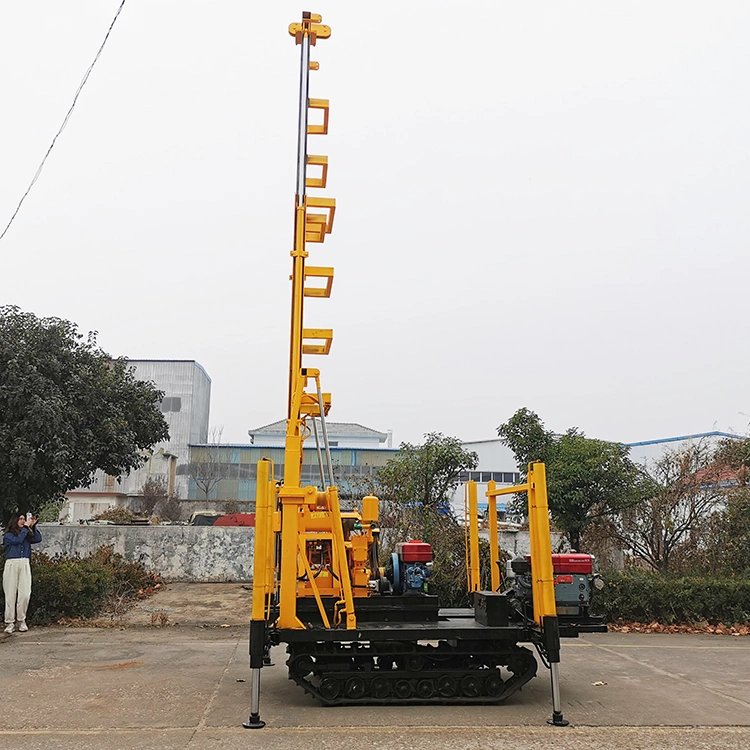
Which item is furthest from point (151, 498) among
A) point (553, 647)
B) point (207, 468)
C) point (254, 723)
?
point (553, 647)

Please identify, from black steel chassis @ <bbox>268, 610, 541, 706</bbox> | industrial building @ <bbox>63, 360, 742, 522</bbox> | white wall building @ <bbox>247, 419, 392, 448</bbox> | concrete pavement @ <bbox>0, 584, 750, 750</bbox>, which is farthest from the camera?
white wall building @ <bbox>247, 419, 392, 448</bbox>

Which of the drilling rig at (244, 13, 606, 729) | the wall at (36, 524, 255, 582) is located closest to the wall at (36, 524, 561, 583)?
the wall at (36, 524, 255, 582)

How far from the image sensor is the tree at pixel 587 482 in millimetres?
11922

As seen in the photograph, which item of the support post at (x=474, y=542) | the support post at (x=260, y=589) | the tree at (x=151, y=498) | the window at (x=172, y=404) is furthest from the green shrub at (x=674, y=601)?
the window at (x=172, y=404)

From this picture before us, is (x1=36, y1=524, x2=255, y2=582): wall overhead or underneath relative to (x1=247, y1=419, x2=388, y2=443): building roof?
underneath

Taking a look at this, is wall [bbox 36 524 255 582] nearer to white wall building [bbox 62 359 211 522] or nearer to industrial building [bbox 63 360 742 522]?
industrial building [bbox 63 360 742 522]

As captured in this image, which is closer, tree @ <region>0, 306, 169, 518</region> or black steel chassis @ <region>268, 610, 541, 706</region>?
black steel chassis @ <region>268, 610, 541, 706</region>

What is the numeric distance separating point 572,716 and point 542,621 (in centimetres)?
79

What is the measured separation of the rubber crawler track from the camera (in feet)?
20.0

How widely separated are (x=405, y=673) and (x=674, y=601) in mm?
6252

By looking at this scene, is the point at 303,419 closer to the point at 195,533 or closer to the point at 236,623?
the point at 236,623

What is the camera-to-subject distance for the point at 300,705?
6113 mm

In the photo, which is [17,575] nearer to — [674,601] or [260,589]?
[260,589]

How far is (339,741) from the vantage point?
514cm
